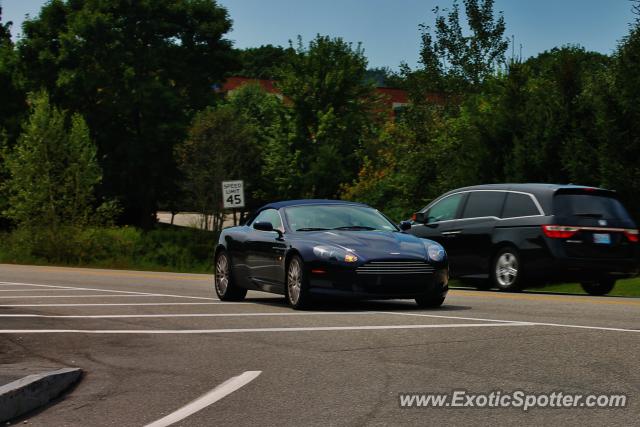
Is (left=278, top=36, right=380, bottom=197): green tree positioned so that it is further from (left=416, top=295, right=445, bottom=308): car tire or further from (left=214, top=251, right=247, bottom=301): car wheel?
(left=416, top=295, right=445, bottom=308): car tire

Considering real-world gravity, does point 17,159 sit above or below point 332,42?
below

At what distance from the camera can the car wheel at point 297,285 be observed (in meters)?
13.7

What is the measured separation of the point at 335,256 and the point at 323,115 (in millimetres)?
52699

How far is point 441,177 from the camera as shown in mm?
34500

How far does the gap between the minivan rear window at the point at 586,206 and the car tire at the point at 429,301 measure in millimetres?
4144

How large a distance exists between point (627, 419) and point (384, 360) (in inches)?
112

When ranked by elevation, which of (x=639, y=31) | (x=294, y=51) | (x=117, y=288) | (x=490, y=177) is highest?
(x=294, y=51)

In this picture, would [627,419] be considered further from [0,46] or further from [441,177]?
[0,46]

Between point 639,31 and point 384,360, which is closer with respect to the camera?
point 384,360

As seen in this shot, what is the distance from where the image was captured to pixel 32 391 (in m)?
7.45

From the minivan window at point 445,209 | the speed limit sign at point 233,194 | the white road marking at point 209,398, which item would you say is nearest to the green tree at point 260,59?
the speed limit sign at point 233,194

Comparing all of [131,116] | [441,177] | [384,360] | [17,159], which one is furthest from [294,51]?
[384,360]

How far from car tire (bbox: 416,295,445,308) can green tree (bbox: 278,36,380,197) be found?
50559mm

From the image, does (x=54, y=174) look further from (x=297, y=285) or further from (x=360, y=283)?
(x=360, y=283)
